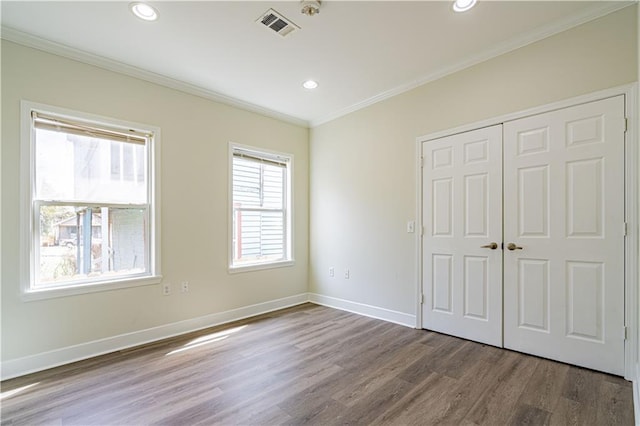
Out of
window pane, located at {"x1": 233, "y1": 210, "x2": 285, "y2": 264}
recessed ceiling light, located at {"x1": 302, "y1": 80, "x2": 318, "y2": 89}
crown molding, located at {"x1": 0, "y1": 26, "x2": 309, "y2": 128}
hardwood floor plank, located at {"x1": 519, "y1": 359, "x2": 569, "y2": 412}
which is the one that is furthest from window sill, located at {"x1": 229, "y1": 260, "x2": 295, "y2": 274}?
hardwood floor plank, located at {"x1": 519, "y1": 359, "x2": 569, "y2": 412}

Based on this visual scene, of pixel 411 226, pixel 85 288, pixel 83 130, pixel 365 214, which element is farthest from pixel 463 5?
pixel 85 288

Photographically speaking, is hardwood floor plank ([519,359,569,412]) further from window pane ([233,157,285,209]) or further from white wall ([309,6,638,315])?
window pane ([233,157,285,209])

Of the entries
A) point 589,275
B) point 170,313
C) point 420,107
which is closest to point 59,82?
point 170,313

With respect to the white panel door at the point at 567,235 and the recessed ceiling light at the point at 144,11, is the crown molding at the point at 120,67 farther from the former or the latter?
the white panel door at the point at 567,235

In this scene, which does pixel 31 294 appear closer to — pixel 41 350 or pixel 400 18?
pixel 41 350

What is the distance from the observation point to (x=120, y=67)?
2912mm

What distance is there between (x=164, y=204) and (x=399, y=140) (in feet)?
9.24

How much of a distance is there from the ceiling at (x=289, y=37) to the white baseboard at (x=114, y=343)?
2644 millimetres

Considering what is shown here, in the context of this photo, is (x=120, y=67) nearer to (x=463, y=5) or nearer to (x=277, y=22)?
(x=277, y=22)

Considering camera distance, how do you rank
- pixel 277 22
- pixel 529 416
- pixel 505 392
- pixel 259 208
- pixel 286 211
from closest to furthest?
pixel 529 416, pixel 505 392, pixel 277 22, pixel 259 208, pixel 286 211

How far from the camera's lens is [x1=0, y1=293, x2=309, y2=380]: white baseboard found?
2402mm

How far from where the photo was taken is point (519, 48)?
2.68m

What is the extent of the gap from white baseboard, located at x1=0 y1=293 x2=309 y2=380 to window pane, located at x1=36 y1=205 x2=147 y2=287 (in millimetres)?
605

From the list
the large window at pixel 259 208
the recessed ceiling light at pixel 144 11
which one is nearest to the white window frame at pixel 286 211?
the large window at pixel 259 208
